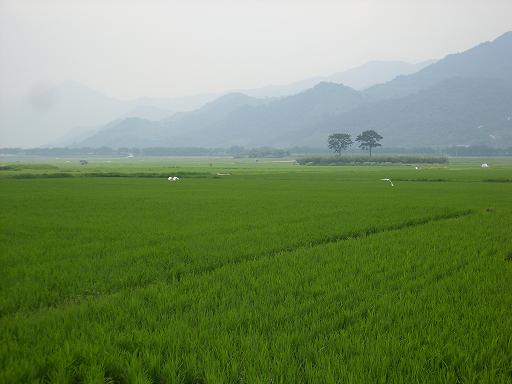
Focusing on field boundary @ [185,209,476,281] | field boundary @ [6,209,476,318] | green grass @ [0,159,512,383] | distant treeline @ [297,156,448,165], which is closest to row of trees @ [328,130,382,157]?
distant treeline @ [297,156,448,165]

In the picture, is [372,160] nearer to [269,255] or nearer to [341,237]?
[341,237]

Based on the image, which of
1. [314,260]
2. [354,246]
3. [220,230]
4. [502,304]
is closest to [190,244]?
[220,230]

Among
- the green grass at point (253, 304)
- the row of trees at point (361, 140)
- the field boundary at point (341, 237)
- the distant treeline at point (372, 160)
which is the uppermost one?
the row of trees at point (361, 140)

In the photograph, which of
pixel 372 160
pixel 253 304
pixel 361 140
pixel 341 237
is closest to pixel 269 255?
pixel 341 237

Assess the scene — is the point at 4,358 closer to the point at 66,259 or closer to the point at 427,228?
the point at 66,259

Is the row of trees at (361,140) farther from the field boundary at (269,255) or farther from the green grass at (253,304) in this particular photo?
the green grass at (253,304)

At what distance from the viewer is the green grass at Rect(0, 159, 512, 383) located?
4141mm

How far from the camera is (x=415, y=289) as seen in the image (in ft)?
21.7

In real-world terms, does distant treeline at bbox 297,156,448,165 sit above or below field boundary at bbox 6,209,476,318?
above

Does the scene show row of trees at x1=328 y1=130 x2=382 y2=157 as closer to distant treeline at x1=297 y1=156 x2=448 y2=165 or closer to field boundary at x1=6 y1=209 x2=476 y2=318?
distant treeline at x1=297 y1=156 x2=448 y2=165

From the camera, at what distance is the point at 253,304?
19.1ft

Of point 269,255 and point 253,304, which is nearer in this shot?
point 253,304

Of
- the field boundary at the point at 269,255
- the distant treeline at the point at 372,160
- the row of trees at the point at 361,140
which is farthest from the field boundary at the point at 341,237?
the row of trees at the point at 361,140

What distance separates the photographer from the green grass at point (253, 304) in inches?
163
